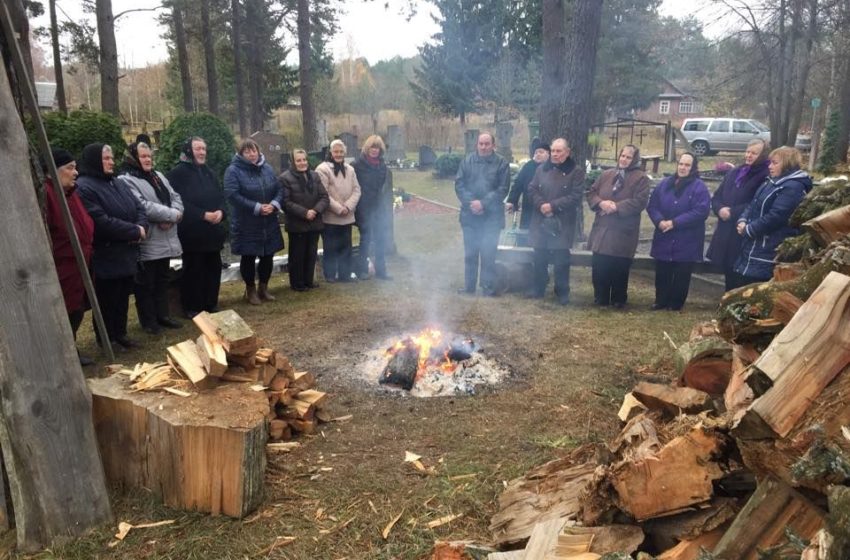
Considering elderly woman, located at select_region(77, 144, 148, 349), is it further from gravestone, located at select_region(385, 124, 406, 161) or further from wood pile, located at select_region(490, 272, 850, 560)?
gravestone, located at select_region(385, 124, 406, 161)

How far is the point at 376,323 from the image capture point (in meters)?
6.08

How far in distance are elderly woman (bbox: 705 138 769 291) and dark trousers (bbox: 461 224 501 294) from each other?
2.45 m

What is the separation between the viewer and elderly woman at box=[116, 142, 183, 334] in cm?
538

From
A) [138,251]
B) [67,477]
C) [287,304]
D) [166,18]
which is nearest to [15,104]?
[67,477]

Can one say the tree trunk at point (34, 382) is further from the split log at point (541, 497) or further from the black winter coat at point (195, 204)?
the black winter coat at point (195, 204)

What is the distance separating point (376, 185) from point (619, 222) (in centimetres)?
323

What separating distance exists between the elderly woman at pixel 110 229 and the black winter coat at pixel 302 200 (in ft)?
6.58

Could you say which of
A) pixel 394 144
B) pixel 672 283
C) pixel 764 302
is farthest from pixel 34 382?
pixel 394 144

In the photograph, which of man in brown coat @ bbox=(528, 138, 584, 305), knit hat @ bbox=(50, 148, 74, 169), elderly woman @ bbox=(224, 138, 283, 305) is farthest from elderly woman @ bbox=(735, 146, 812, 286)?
knit hat @ bbox=(50, 148, 74, 169)

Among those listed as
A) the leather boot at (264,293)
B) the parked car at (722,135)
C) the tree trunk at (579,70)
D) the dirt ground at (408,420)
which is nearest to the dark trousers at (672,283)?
the dirt ground at (408,420)

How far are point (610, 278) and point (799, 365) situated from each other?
456 cm

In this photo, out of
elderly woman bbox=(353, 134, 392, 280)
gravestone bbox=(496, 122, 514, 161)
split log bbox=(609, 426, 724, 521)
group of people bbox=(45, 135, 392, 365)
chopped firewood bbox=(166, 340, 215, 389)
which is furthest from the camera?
gravestone bbox=(496, 122, 514, 161)

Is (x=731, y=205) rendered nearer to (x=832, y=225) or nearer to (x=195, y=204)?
(x=832, y=225)

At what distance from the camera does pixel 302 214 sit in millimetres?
6938
